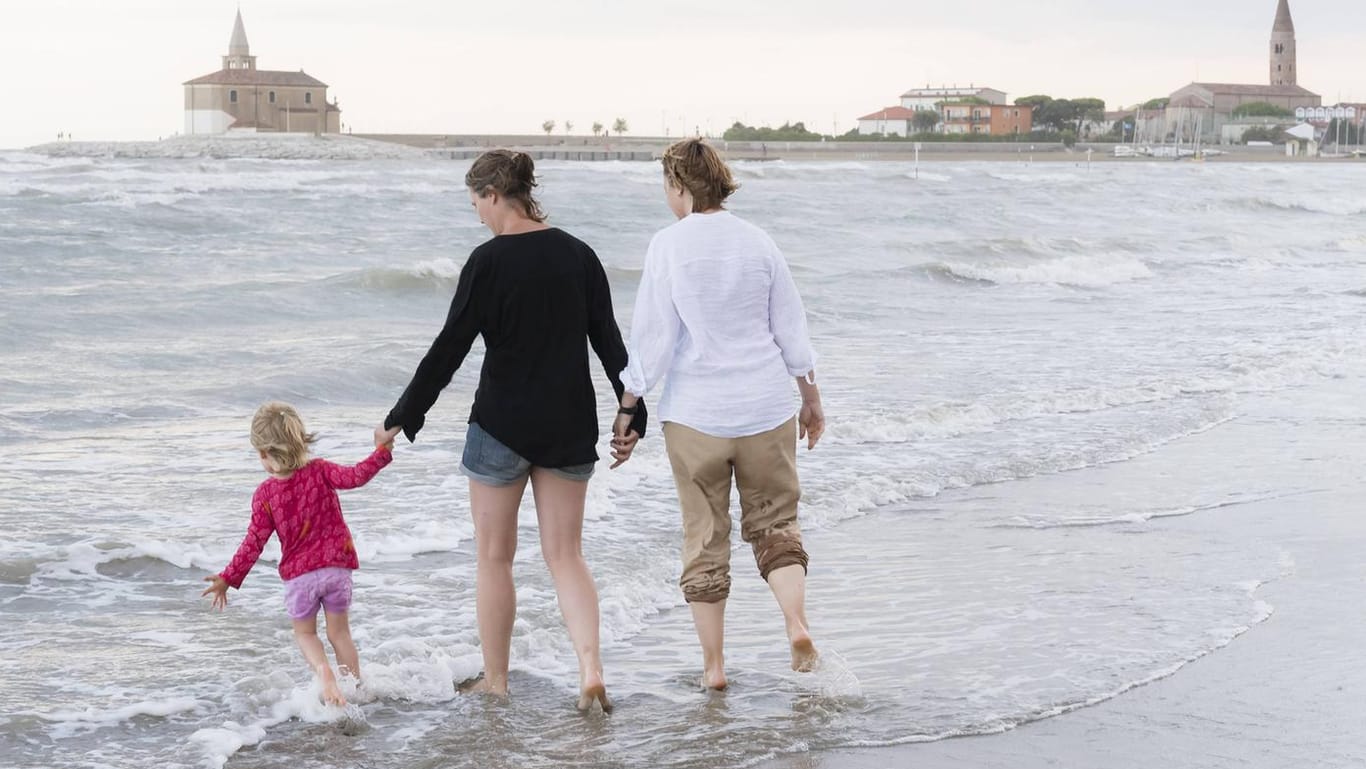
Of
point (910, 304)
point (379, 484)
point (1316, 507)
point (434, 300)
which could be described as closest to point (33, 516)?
point (379, 484)

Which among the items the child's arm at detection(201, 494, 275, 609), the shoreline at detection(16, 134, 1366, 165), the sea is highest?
the shoreline at detection(16, 134, 1366, 165)

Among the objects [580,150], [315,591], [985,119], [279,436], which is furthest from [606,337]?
[985,119]

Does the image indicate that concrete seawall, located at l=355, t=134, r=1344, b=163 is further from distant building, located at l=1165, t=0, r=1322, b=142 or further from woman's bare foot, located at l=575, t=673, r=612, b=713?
woman's bare foot, located at l=575, t=673, r=612, b=713

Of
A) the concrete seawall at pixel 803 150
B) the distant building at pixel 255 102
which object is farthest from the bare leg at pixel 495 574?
the distant building at pixel 255 102

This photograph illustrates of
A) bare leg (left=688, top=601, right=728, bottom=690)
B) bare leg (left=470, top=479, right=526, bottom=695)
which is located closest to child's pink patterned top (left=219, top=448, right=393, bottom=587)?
bare leg (left=470, top=479, right=526, bottom=695)

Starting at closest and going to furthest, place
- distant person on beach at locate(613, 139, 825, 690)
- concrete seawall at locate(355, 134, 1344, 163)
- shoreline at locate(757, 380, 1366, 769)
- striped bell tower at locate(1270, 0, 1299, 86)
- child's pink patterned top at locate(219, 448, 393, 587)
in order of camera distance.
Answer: shoreline at locate(757, 380, 1366, 769)
child's pink patterned top at locate(219, 448, 393, 587)
distant person on beach at locate(613, 139, 825, 690)
concrete seawall at locate(355, 134, 1344, 163)
striped bell tower at locate(1270, 0, 1299, 86)

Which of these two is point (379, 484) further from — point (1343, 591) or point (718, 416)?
point (1343, 591)

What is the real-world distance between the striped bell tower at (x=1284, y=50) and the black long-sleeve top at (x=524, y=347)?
18765cm

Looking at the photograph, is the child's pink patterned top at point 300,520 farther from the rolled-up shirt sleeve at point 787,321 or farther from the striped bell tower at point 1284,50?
the striped bell tower at point 1284,50

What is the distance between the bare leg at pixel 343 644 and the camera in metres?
4.39

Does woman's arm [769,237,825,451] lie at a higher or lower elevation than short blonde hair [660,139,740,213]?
lower

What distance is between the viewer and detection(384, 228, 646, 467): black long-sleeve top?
4133mm

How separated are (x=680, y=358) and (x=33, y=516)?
3830 millimetres

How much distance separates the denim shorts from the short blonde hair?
87 cm
